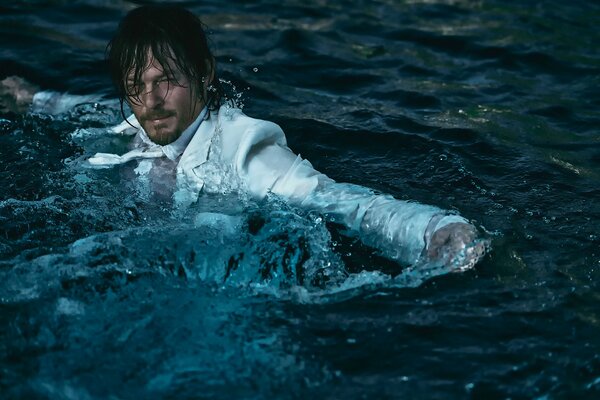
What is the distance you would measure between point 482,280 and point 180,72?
145 centimetres

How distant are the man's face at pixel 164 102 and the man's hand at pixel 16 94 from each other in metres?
1.76

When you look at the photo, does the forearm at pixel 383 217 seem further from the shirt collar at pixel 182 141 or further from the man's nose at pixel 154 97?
the man's nose at pixel 154 97

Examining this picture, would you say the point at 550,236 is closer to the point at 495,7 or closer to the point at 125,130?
the point at 125,130

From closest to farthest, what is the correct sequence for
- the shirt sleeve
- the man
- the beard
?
the shirt sleeve < the man < the beard

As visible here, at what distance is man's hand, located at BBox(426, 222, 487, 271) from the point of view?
306cm

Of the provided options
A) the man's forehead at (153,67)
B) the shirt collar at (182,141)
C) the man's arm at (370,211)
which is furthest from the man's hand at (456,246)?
the man's forehead at (153,67)

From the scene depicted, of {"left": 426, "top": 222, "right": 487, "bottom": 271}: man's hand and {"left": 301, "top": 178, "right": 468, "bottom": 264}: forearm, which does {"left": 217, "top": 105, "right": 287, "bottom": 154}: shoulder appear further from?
{"left": 426, "top": 222, "right": 487, "bottom": 271}: man's hand

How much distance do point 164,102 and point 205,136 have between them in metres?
0.22

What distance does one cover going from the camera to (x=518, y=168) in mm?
4492

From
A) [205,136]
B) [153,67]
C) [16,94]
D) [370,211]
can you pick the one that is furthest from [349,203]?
[16,94]

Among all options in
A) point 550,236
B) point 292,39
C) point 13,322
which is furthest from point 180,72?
point 292,39

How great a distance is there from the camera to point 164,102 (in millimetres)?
3576

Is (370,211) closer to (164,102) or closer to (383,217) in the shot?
(383,217)

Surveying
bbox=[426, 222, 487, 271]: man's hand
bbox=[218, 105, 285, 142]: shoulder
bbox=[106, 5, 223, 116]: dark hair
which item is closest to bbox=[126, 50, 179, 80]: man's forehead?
bbox=[106, 5, 223, 116]: dark hair
